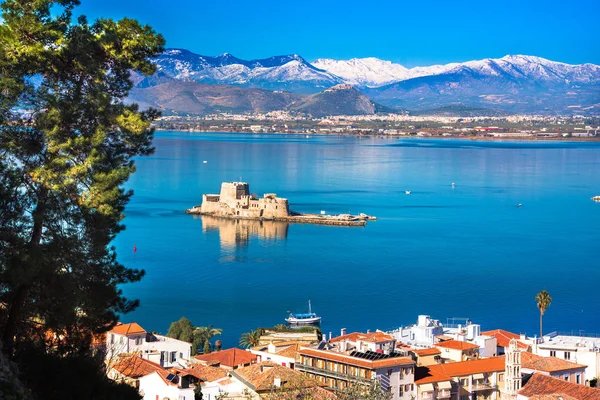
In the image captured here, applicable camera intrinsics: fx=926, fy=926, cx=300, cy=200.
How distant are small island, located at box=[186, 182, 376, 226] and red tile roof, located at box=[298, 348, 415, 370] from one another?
24787mm

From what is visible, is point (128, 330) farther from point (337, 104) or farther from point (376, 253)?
point (337, 104)

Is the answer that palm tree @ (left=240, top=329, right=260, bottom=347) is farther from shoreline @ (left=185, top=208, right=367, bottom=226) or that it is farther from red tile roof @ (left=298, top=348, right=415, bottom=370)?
shoreline @ (left=185, top=208, right=367, bottom=226)

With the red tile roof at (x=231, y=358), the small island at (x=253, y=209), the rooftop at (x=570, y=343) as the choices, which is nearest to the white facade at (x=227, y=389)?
the red tile roof at (x=231, y=358)

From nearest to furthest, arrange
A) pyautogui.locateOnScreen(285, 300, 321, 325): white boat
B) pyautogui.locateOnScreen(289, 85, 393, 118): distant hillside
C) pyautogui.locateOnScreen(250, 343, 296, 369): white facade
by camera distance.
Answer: pyautogui.locateOnScreen(250, 343, 296, 369): white facade, pyautogui.locateOnScreen(285, 300, 321, 325): white boat, pyautogui.locateOnScreen(289, 85, 393, 118): distant hillside

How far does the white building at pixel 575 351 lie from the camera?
1089cm

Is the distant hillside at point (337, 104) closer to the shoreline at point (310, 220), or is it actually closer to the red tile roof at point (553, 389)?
the shoreline at point (310, 220)

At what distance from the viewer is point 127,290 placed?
20.0 m

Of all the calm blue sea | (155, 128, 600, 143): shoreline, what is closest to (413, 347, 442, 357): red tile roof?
the calm blue sea

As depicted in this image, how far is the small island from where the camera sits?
1363 inches

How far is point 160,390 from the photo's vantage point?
8445mm

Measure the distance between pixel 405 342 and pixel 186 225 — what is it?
2160cm

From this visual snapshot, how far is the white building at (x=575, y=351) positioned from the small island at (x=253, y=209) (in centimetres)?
2202

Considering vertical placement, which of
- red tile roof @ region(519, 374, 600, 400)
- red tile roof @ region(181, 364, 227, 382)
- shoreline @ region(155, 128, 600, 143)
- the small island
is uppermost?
shoreline @ region(155, 128, 600, 143)

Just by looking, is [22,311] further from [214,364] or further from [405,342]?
[405,342]
